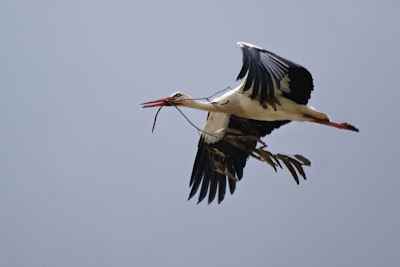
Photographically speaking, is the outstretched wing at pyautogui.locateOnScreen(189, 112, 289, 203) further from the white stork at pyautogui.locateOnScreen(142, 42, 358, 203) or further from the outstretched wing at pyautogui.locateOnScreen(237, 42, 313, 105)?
the outstretched wing at pyautogui.locateOnScreen(237, 42, 313, 105)

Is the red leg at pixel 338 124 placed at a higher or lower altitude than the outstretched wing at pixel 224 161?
higher

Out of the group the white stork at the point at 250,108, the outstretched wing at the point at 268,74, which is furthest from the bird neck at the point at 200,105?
A: the outstretched wing at the point at 268,74

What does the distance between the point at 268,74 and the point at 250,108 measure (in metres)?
0.87

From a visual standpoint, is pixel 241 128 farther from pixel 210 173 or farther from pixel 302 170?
pixel 302 170

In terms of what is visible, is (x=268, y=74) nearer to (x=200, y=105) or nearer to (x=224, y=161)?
(x=200, y=105)

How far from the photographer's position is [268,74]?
25.5 feet

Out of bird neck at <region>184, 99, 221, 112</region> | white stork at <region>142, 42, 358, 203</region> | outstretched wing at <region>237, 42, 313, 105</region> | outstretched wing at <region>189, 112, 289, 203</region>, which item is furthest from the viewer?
outstretched wing at <region>189, 112, 289, 203</region>

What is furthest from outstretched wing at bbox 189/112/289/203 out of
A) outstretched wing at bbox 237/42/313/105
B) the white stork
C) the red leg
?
outstretched wing at bbox 237/42/313/105

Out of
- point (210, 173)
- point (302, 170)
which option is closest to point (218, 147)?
point (210, 173)

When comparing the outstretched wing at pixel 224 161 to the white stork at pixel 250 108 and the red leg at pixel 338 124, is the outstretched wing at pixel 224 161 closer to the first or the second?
the white stork at pixel 250 108

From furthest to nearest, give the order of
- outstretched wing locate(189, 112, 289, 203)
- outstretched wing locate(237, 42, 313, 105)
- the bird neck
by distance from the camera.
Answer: outstretched wing locate(189, 112, 289, 203) < the bird neck < outstretched wing locate(237, 42, 313, 105)

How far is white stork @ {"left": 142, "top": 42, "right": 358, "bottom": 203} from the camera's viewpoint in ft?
25.7

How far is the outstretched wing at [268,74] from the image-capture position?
25.2 feet

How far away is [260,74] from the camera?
771cm
